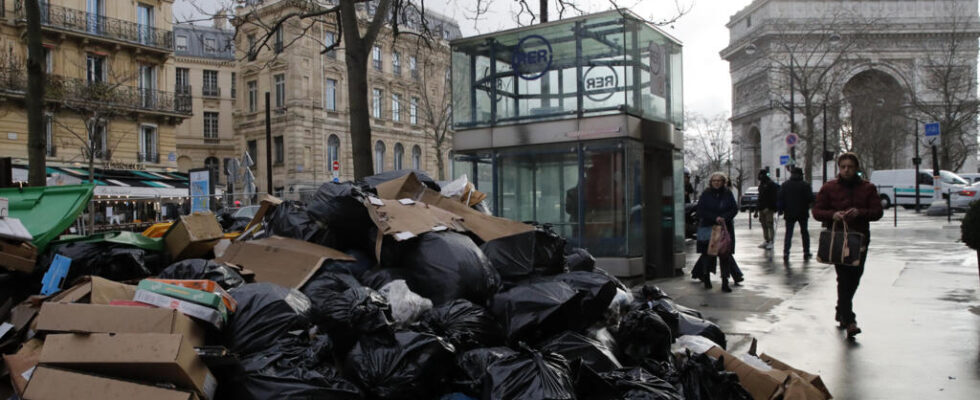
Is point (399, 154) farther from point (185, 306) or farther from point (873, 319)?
point (185, 306)

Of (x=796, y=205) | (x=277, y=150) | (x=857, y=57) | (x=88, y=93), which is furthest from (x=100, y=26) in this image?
(x=857, y=57)

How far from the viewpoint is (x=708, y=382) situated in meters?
3.50

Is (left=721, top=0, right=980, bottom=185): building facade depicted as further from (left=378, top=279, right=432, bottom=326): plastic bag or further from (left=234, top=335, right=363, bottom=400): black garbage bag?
(left=234, top=335, right=363, bottom=400): black garbage bag

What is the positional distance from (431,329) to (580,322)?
96 centimetres

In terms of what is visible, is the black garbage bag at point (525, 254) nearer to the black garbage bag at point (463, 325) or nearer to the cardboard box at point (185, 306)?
the black garbage bag at point (463, 325)

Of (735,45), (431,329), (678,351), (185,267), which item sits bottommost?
(678,351)

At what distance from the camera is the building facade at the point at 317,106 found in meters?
41.2

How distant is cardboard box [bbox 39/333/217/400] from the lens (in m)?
2.97

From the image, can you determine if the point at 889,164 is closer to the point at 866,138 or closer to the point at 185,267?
the point at 866,138

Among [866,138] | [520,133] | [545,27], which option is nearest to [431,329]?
[520,133]

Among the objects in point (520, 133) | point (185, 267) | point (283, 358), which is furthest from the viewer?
point (520, 133)

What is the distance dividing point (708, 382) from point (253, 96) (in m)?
Answer: 44.0

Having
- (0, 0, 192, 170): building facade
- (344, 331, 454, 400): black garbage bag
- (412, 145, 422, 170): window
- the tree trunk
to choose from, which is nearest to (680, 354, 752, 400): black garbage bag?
(344, 331, 454, 400): black garbage bag

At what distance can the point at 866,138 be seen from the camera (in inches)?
1645
